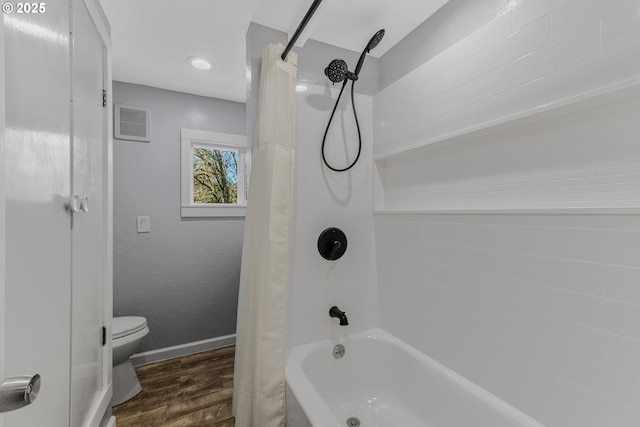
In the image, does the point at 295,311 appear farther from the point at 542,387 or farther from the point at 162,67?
the point at 162,67

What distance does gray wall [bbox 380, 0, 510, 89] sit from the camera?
1.25 m

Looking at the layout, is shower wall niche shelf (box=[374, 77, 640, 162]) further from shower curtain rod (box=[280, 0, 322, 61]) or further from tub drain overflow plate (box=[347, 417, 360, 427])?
tub drain overflow plate (box=[347, 417, 360, 427])

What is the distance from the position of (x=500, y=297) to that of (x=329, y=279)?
0.88 m

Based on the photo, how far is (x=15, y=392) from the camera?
1.23 ft

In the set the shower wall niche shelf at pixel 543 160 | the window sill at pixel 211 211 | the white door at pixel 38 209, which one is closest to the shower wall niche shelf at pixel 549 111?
the shower wall niche shelf at pixel 543 160

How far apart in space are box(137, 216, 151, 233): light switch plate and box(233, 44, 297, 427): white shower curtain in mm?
1309

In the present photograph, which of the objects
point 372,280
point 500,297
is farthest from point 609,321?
point 372,280

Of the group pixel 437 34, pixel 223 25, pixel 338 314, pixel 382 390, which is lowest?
pixel 382 390

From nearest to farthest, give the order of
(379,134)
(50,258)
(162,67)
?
(50,258) < (379,134) < (162,67)

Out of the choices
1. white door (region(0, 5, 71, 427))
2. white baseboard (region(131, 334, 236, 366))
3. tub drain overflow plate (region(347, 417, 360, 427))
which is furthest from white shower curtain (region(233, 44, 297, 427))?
white baseboard (region(131, 334, 236, 366))

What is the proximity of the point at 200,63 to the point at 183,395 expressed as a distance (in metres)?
2.28

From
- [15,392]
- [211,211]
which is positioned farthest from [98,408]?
[211,211]

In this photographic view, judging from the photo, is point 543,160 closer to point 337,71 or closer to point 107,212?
point 337,71

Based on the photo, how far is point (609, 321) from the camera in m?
0.84
